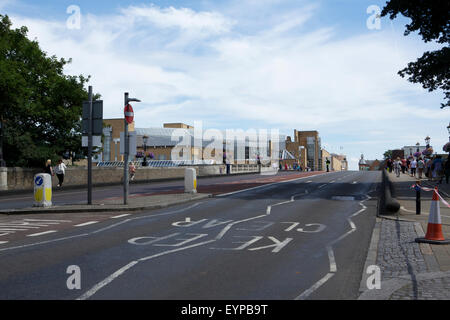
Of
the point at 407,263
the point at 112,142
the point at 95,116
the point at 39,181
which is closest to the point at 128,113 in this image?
the point at 95,116

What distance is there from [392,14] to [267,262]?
847 inches

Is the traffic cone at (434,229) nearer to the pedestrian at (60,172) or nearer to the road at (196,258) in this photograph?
the road at (196,258)

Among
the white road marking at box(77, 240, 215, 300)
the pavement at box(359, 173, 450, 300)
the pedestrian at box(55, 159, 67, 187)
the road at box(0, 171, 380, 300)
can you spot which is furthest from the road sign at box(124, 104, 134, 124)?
the pedestrian at box(55, 159, 67, 187)

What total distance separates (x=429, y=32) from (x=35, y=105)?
26775 mm

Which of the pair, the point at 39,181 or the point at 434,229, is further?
the point at 39,181

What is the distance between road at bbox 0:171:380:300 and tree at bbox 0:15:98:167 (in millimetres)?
19933

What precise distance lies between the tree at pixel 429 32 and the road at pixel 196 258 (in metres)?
15.2

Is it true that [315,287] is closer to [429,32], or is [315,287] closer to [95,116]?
[95,116]

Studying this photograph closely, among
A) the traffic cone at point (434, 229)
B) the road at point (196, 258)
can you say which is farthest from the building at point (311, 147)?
the traffic cone at point (434, 229)

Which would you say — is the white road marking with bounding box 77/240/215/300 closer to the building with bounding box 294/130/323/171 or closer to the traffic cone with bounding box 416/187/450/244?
the traffic cone with bounding box 416/187/450/244

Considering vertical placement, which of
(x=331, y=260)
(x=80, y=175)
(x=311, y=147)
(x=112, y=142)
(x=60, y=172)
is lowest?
(x=331, y=260)

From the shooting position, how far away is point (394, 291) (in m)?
5.18

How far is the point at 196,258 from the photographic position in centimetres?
716

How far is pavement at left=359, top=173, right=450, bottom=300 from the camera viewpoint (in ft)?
16.7
